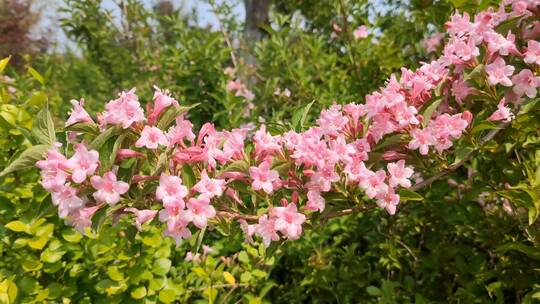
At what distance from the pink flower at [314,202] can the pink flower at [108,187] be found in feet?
1.62

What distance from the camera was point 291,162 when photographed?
Answer: 1.36 metres

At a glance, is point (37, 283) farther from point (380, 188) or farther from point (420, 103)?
point (420, 103)

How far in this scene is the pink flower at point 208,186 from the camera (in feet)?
3.89

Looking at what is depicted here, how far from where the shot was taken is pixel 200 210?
1178mm

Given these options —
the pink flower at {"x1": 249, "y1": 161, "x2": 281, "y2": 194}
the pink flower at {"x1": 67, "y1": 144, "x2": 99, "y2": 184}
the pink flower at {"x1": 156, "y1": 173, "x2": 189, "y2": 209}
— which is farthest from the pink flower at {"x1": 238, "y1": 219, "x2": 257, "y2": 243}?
the pink flower at {"x1": 67, "y1": 144, "x2": 99, "y2": 184}

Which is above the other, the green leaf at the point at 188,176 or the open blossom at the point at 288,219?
the green leaf at the point at 188,176

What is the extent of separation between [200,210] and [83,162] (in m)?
0.31

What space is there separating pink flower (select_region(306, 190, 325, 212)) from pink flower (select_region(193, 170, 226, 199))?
0.82 ft

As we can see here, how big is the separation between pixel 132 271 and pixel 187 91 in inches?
79.6

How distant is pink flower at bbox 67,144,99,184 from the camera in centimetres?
113

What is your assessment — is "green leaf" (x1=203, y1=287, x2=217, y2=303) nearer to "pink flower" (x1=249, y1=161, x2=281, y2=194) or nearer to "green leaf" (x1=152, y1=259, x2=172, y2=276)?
"green leaf" (x1=152, y1=259, x2=172, y2=276)

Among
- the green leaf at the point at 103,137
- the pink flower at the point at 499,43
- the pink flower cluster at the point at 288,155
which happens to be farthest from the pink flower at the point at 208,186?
the pink flower at the point at 499,43

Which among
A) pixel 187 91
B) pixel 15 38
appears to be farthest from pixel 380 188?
pixel 15 38

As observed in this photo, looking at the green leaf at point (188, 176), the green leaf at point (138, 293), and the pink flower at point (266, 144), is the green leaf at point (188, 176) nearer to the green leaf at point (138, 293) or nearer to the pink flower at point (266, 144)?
the pink flower at point (266, 144)
